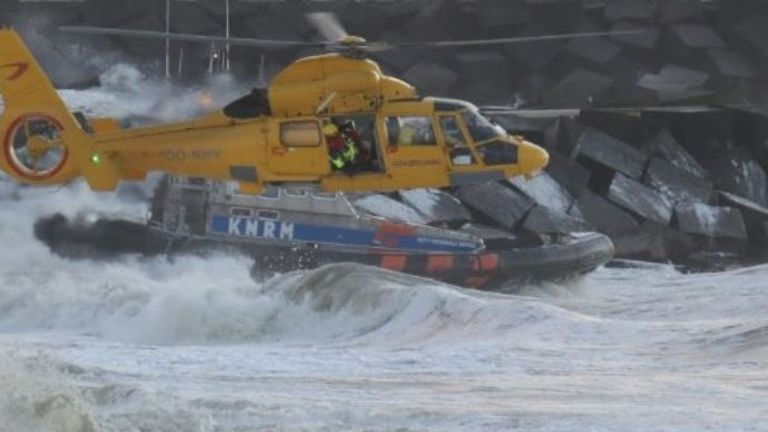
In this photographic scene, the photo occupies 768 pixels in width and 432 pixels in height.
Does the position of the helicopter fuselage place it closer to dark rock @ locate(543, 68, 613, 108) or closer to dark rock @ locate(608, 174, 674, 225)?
dark rock @ locate(608, 174, 674, 225)

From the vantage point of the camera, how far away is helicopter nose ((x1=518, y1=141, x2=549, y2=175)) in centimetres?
1681

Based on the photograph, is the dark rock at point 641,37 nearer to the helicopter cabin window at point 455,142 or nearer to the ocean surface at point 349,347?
the ocean surface at point 349,347

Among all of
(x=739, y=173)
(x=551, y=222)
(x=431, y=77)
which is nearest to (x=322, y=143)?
(x=551, y=222)

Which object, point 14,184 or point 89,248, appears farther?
point 14,184

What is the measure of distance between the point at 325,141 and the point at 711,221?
923 cm

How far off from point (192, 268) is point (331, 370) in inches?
243

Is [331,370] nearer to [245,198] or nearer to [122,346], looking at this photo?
[122,346]

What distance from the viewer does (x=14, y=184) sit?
20.7m

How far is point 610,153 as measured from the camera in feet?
82.5

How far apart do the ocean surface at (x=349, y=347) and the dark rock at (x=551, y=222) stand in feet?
4.87

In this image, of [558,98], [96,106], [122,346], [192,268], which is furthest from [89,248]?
[558,98]

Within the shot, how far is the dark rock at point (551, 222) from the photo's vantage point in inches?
894

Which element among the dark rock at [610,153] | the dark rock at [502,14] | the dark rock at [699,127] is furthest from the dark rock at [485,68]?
the dark rock at [610,153]

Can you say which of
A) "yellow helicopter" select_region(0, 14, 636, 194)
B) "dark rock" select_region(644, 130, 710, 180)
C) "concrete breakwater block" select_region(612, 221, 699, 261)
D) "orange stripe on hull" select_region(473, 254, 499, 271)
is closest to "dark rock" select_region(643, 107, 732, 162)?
"dark rock" select_region(644, 130, 710, 180)
